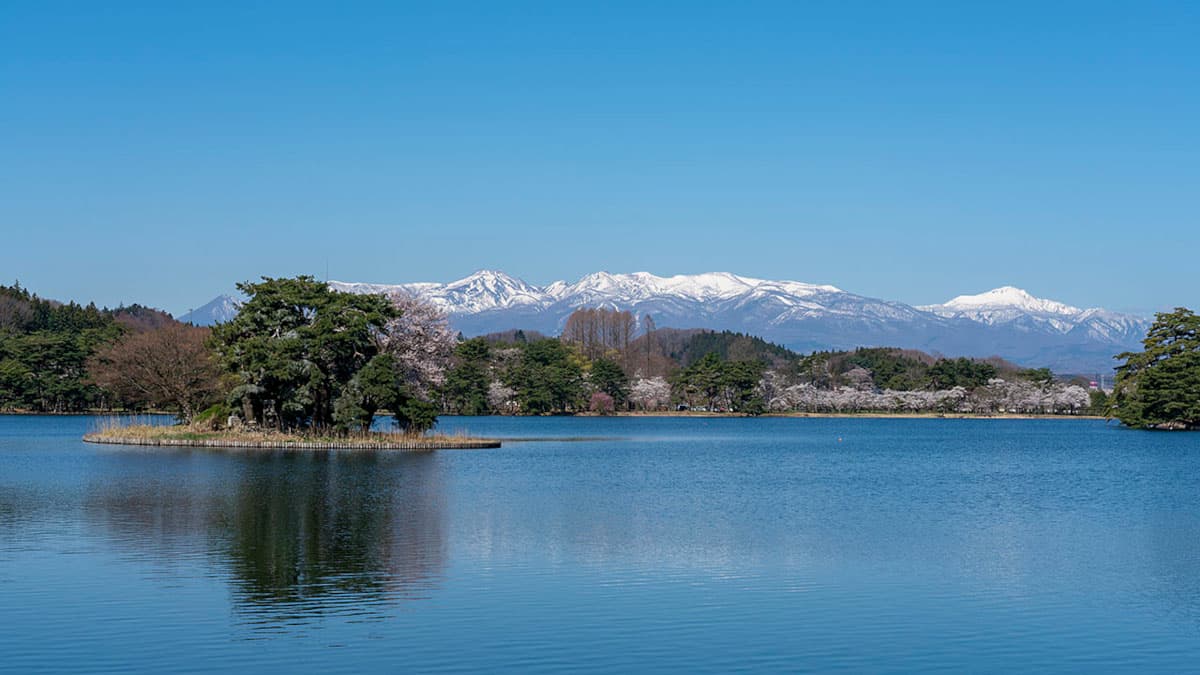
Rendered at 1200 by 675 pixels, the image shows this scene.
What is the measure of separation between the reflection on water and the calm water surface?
110mm

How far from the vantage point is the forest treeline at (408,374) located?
192 feet

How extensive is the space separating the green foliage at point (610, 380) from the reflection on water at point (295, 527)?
90371mm

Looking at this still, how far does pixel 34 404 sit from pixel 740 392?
7350cm

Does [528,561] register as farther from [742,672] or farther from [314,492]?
[314,492]

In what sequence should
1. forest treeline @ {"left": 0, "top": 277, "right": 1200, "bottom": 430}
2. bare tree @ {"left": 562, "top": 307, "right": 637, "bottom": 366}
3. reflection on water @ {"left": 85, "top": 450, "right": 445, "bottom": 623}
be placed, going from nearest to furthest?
reflection on water @ {"left": 85, "top": 450, "right": 445, "bottom": 623}
forest treeline @ {"left": 0, "top": 277, "right": 1200, "bottom": 430}
bare tree @ {"left": 562, "top": 307, "right": 637, "bottom": 366}

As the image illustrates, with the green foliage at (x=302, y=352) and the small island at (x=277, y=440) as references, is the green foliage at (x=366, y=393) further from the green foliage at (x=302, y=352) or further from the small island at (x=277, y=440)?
the small island at (x=277, y=440)

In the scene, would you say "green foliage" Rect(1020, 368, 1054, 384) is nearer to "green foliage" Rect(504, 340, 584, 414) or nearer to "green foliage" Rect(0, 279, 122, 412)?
"green foliage" Rect(504, 340, 584, 414)

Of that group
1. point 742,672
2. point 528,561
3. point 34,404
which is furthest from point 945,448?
point 34,404

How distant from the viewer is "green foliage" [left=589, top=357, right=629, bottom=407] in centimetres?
13662

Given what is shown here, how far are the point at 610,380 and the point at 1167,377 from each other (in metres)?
60.3

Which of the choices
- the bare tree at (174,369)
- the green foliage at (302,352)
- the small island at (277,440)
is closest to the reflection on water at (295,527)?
the small island at (277,440)

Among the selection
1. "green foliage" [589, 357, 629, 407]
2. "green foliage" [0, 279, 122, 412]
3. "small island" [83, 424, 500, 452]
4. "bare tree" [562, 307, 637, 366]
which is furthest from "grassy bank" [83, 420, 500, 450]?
"bare tree" [562, 307, 637, 366]

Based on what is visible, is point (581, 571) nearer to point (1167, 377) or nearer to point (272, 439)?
point (272, 439)

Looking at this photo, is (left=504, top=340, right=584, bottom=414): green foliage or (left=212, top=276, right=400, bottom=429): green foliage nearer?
(left=212, top=276, right=400, bottom=429): green foliage
